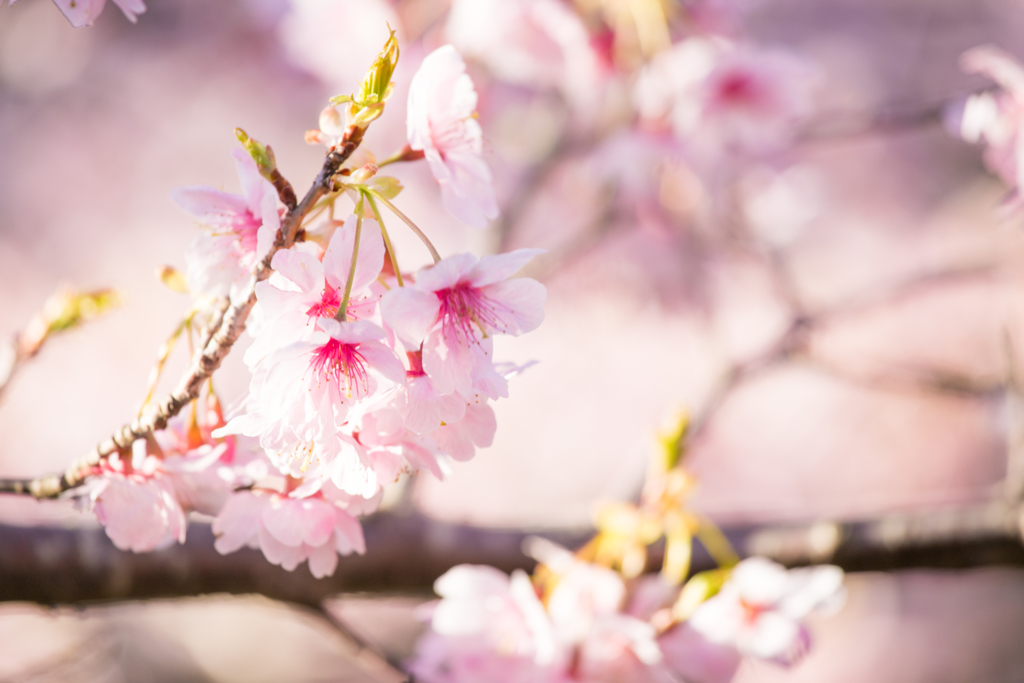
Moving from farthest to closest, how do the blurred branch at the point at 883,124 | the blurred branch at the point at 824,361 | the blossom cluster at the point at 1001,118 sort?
1. the blurred branch at the point at 824,361
2. the blurred branch at the point at 883,124
3. the blossom cluster at the point at 1001,118

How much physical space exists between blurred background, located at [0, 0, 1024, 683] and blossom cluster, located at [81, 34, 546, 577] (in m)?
1.50

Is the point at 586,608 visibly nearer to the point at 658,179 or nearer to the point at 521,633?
the point at 521,633

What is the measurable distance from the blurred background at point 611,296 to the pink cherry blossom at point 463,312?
1.53 metres

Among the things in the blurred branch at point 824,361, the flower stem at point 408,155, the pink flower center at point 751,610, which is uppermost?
the blurred branch at point 824,361

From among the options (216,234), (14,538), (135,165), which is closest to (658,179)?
(216,234)

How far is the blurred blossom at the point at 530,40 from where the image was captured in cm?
113

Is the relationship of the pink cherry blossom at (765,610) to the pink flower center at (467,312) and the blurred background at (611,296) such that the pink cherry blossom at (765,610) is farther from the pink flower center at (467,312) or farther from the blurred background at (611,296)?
the blurred background at (611,296)

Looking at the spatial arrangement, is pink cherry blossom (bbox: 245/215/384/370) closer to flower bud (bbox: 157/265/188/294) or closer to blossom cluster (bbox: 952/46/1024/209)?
flower bud (bbox: 157/265/188/294)

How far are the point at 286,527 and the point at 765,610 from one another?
1.87 ft

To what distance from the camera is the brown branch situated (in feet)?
1.25

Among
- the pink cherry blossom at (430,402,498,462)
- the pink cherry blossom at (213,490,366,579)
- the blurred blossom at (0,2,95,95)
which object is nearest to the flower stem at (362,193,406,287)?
the pink cherry blossom at (430,402,498,462)

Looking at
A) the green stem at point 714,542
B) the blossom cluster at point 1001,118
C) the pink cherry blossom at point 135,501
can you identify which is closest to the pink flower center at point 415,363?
the pink cherry blossom at point 135,501

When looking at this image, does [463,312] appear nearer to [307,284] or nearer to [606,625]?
[307,284]

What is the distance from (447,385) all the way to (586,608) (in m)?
0.44
